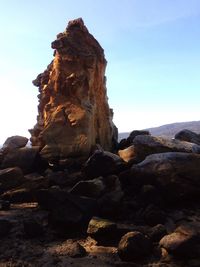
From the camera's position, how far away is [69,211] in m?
11.2

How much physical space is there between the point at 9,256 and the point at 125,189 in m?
5.63

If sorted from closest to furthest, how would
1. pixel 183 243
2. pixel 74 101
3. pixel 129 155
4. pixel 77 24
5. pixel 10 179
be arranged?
pixel 183 243 < pixel 10 179 < pixel 129 155 < pixel 74 101 < pixel 77 24

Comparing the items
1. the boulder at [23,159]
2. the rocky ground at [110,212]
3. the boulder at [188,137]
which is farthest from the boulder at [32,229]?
the boulder at [188,137]

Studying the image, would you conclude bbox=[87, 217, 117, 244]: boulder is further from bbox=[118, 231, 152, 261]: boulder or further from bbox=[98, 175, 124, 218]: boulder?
Answer: bbox=[98, 175, 124, 218]: boulder

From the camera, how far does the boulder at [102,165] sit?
49.7 feet

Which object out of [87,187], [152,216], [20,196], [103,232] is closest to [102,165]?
[87,187]

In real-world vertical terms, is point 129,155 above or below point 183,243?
above

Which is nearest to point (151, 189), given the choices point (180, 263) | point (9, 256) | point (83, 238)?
point (83, 238)

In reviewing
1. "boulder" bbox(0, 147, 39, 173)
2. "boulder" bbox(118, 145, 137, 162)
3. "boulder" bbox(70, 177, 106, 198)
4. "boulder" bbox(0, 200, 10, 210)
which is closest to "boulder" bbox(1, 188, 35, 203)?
"boulder" bbox(0, 200, 10, 210)

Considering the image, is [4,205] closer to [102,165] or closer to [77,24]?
[102,165]

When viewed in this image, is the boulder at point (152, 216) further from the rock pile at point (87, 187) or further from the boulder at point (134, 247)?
the boulder at point (134, 247)

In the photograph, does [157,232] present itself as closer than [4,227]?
Yes

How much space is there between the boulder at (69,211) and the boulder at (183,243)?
8.94 feet

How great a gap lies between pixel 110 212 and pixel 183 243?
342 cm
